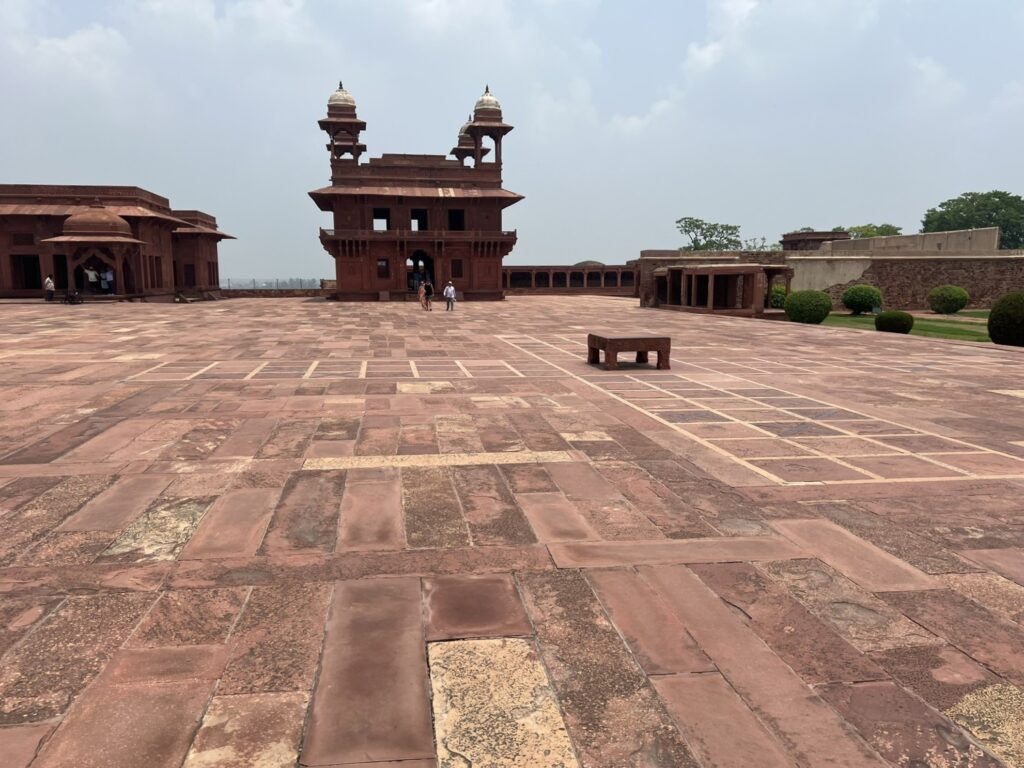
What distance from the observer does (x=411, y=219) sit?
1351 inches

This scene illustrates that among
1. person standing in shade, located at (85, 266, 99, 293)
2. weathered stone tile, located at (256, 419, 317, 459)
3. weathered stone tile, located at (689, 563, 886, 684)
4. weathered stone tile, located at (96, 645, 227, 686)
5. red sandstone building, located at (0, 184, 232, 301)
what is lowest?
weathered stone tile, located at (689, 563, 886, 684)

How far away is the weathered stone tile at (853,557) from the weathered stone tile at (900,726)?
84cm

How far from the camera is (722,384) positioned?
8.60 metres

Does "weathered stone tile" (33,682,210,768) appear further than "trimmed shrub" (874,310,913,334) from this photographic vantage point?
No

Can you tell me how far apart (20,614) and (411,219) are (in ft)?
109

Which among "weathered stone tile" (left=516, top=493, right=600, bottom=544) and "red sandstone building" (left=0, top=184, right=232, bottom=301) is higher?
"red sandstone building" (left=0, top=184, right=232, bottom=301)

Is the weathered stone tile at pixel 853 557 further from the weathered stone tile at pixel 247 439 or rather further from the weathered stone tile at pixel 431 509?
the weathered stone tile at pixel 247 439

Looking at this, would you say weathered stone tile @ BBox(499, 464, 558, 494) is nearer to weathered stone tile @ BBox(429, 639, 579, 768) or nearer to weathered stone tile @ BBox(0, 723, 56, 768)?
weathered stone tile @ BBox(429, 639, 579, 768)

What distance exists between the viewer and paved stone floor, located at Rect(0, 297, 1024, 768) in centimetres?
202

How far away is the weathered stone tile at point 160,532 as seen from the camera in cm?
325

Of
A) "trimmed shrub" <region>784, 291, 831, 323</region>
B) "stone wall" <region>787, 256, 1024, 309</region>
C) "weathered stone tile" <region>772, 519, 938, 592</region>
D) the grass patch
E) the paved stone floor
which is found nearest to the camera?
the paved stone floor

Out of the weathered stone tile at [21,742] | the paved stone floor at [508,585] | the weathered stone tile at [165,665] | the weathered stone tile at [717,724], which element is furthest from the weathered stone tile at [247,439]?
the weathered stone tile at [717,724]

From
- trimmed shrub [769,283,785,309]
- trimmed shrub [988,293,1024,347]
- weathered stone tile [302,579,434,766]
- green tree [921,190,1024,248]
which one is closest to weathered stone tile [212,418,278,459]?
weathered stone tile [302,579,434,766]

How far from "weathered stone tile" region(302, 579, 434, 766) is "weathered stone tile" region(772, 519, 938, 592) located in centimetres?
205
